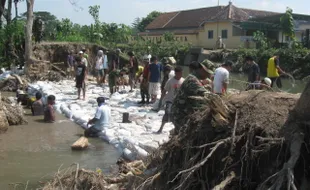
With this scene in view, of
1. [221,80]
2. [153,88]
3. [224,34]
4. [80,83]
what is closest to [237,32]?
[224,34]

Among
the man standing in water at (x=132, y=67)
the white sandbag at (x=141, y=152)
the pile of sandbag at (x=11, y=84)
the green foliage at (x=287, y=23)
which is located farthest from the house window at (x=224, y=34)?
the white sandbag at (x=141, y=152)

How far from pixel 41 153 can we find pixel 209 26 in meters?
31.9

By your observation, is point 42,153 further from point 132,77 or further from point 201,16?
point 201,16

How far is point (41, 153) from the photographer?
22.7 feet

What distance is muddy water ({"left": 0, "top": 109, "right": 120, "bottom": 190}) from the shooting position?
5836 mm

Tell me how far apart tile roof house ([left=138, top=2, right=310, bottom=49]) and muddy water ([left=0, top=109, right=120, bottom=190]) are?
25.0 metres

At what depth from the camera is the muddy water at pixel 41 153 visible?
5.84 m

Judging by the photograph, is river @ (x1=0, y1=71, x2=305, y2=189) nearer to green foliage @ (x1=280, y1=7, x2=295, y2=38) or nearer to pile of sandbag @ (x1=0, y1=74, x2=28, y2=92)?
pile of sandbag @ (x1=0, y1=74, x2=28, y2=92)

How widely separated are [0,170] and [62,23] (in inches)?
1005

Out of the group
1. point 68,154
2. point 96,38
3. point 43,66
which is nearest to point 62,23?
point 96,38

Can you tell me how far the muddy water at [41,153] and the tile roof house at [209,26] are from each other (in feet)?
82.0

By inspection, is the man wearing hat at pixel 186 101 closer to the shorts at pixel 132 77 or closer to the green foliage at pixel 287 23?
the shorts at pixel 132 77

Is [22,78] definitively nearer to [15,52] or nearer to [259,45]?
[15,52]

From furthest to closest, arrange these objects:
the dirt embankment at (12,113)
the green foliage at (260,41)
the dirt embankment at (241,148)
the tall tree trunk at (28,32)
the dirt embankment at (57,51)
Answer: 1. the green foliage at (260,41)
2. the dirt embankment at (57,51)
3. the tall tree trunk at (28,32)
4. the dirt embankment at (12,113)
5. the dirt embankment at (241,148)
